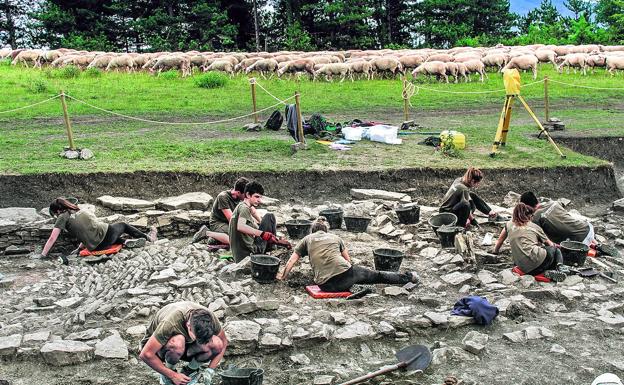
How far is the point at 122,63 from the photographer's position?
2983cm

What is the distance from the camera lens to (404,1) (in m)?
45.4

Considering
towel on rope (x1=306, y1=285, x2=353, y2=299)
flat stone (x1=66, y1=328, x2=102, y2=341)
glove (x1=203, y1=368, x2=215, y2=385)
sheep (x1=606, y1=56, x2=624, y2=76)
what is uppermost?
sheep (x1=606, y1=56, x2=624, y2=76)

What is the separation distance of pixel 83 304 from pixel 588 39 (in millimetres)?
39451

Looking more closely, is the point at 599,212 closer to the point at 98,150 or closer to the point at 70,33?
the point at 98,150

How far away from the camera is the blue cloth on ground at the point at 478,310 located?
7891 mm

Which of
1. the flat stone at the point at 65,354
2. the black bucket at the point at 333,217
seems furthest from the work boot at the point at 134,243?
the flat stone at the point at 65,354

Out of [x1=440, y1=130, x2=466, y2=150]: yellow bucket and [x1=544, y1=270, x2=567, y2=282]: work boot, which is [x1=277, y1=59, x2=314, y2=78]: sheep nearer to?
[x1=440, y1=130, x2=466, y2=150]: yellow bucket

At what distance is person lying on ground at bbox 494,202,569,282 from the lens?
9.14 m

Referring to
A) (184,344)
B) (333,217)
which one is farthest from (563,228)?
(184,344)

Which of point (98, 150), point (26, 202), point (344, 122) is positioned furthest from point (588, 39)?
Answer: point (26, 202)

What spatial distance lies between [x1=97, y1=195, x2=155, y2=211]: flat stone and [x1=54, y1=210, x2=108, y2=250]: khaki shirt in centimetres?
180

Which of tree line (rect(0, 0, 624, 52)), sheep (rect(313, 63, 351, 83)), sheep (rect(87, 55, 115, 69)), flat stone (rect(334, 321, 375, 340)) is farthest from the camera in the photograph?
tree line (rect(0, 0, 624, 52))

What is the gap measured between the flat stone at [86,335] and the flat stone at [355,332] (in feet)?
8.92

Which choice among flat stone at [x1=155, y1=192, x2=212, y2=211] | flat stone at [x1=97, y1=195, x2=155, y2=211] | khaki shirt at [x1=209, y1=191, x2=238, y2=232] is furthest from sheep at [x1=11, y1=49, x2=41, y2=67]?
khaki shirt at [x1=209, y1=191, x2=238, y2=232]
